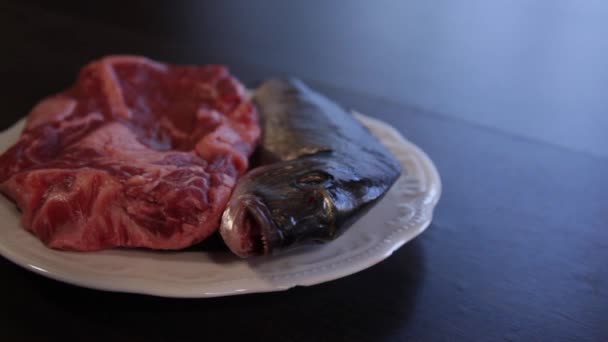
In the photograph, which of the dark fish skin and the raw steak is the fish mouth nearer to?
the dark fish skin

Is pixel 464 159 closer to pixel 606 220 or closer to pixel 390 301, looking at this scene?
pixel 606 220

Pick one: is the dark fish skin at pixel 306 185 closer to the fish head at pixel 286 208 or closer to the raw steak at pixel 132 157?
the fish head at pixel 286 208

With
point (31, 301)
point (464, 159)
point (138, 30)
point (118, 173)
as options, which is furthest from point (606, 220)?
point (138, 30)

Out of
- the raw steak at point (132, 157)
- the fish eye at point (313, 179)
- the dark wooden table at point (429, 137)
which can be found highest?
the fish eye at point (313, 179)

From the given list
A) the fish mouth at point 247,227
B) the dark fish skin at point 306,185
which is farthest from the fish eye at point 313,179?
the fish mouth at point 247,227

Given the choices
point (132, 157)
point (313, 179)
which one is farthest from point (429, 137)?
point (132, 157)

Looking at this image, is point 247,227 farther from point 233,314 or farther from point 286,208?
point 233,314
